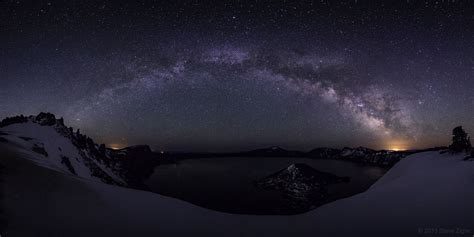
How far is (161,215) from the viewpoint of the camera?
30.5 feet

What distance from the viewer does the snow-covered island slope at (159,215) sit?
7148mm

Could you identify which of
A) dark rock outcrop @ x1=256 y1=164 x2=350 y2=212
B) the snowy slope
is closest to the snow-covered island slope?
the snowy slope

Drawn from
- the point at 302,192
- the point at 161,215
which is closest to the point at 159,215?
the point at 161,215

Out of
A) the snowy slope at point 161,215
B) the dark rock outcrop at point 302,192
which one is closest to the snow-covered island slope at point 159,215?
the snowy slope at point 161,215

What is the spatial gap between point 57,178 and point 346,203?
50.8 feet

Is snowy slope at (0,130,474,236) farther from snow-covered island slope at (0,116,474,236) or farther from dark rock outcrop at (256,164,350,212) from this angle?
dark rock outcrop at (256,164,350,212)

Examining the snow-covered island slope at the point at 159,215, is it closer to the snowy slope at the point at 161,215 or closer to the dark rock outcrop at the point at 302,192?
the snowy slope at the point at 161,215

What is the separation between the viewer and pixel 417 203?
13.0 m

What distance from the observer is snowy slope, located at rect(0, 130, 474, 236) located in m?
7.19

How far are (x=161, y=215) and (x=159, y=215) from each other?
0.08m

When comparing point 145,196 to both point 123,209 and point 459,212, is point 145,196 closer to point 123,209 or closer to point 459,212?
point 123,209

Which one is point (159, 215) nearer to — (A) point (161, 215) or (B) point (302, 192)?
(A) point (161, 215)

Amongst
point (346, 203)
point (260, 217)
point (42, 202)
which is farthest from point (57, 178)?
point (346, 203)

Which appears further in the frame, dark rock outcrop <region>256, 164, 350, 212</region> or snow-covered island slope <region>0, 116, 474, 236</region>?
dark rock outcrop <region>256, 164, 350, 212</region>
